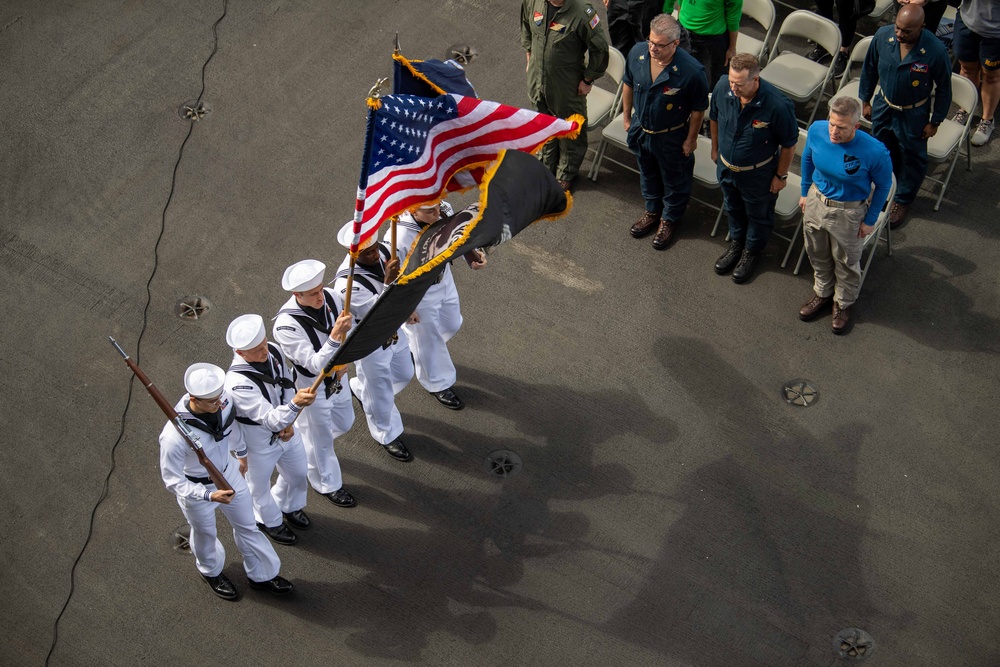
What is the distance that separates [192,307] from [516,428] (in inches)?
114

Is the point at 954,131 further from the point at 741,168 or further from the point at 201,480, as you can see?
the point at 201,480

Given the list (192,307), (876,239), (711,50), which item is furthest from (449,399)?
(711,50)

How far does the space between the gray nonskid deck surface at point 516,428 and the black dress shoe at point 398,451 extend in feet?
0.31

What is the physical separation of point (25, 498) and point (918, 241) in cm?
737

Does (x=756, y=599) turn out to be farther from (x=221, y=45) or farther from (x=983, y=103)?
(x=221, y=45)

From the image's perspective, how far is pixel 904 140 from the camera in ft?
29.1

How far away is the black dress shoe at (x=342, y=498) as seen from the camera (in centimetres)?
793

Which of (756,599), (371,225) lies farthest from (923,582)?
(371,225)

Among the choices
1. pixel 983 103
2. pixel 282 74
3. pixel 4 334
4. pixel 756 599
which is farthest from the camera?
pixel 282 74

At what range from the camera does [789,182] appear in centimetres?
912

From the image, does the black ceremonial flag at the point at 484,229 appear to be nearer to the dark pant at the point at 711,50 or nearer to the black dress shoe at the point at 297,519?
the black dress shoe at the point at 297,519

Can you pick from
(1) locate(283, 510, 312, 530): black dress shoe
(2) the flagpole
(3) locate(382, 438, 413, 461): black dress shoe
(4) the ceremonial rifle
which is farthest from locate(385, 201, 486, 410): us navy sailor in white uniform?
(4) the ceremonial rifle

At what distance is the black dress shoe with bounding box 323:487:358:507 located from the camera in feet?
26.0

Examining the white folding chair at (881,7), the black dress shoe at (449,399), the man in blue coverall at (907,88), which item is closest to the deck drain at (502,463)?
the black dress shoe at (449,399)
